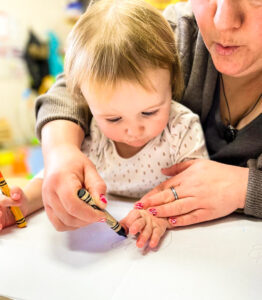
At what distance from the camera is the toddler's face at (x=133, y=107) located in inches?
27.4

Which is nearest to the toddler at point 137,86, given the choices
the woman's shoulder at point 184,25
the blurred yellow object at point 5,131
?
the woman's shoulder at point 184,25

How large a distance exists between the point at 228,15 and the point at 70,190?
40 centimetres

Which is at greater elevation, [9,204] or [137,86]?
[137,86]

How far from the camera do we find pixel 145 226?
2.18 ft

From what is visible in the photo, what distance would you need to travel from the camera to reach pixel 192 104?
0.90 m

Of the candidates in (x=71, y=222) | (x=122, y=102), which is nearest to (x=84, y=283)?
(x=71, y=222)

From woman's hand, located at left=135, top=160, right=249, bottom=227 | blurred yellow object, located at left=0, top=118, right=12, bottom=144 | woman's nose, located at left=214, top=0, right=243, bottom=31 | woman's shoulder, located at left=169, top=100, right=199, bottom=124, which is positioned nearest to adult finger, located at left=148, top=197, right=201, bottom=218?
woman's hand, located at left=135, top=160, right=249, bottom=227

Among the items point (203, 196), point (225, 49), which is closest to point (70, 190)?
point (203, 196)

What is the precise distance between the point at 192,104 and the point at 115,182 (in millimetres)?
274

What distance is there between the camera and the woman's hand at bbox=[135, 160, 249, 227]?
0.69 meters

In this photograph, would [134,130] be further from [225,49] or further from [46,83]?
[46,83]

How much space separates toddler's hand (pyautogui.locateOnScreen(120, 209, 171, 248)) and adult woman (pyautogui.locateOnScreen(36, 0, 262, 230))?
23mm

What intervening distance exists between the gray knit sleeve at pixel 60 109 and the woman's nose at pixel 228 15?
379 mm

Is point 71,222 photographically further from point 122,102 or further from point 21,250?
point 122,102
